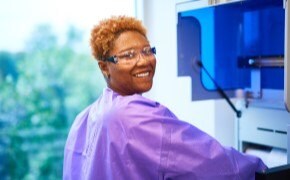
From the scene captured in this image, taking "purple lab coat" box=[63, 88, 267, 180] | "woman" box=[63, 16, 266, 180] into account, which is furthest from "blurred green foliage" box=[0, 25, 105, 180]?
"purple lab coat" box=[63, 88, 267, 180]

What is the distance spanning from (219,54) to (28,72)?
1.02 meters

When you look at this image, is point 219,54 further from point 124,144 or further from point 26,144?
point 26,144

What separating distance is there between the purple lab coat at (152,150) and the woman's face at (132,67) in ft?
0.22

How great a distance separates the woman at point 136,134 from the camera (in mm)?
915

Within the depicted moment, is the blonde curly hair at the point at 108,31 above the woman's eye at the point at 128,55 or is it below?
above

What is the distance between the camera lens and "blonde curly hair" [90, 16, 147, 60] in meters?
1.06

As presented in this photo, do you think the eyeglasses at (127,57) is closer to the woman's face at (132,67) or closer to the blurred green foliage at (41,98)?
the woman's face at (132,67)

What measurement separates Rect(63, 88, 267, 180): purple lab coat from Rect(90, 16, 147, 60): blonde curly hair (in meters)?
0.17

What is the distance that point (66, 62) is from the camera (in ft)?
6.70

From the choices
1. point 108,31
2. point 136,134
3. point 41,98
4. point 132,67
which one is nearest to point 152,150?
point 136,134

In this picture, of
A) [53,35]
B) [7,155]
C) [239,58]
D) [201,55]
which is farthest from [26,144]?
[239,58]

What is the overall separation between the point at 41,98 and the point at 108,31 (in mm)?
1025

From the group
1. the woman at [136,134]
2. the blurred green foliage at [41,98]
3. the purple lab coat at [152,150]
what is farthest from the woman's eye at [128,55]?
the blurred green foliage at [41,98]

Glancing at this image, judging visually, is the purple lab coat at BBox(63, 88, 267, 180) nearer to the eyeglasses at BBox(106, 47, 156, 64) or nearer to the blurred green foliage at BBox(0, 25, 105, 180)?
the eyeglasses at BBox(106, 47, 156, 64)
